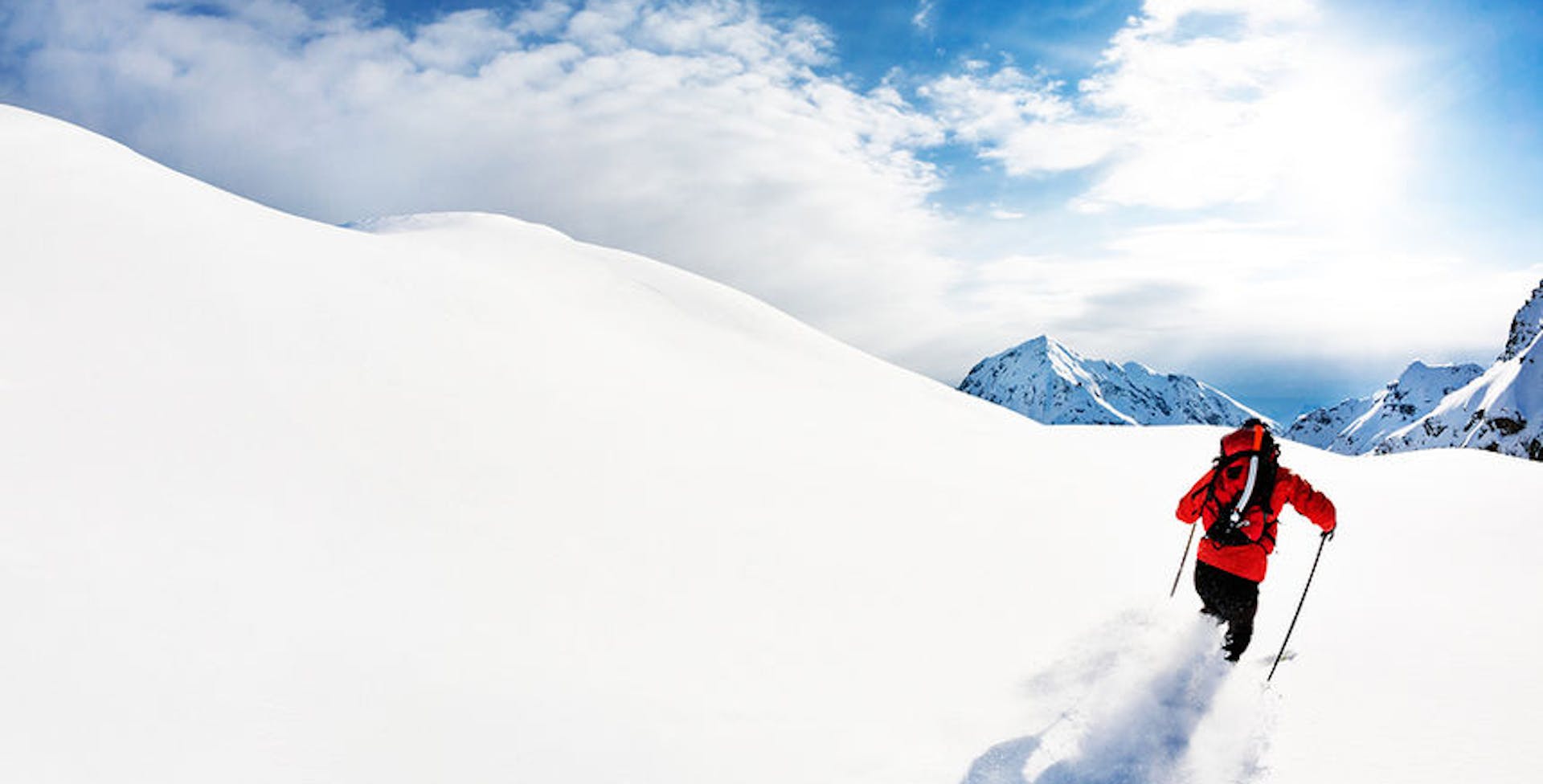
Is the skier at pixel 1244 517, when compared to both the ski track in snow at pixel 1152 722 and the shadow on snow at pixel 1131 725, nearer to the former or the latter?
the ski track in snow at pixel 1152 722

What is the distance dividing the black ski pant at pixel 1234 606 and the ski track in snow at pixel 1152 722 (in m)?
0.38

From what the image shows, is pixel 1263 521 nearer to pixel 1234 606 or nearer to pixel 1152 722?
pixel 1234 606

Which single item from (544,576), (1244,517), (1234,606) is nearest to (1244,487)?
(1244,517)

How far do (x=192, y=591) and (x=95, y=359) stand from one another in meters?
5.30

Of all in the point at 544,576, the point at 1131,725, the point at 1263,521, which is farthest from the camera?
the point at 544,576

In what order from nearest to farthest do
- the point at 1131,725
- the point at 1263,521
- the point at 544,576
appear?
1. the point at 1131,725
2. the point at 1263,521
3. the point at 544,576

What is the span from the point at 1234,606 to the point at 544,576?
6.39 meters

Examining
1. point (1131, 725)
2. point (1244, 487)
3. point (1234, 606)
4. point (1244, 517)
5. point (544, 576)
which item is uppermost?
point (1244, 487)

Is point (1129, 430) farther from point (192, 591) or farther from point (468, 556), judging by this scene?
point (192, 591)

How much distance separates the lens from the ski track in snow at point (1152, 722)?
5.05m

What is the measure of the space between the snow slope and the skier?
546mm

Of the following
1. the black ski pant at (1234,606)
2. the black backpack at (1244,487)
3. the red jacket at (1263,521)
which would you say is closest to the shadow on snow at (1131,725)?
the black ski pant at (1234,606)

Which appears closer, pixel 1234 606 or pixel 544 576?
pixel 1234 606

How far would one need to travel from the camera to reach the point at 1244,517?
6512 mm
